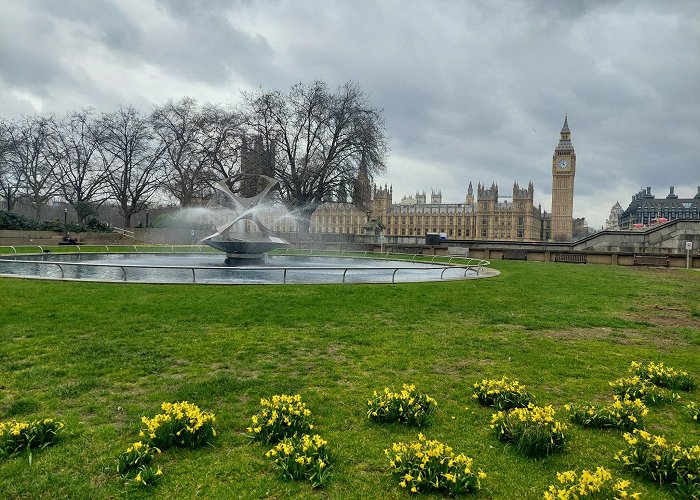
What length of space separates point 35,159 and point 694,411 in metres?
62.2

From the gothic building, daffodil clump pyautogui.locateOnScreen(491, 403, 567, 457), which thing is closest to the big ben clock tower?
the gothic building

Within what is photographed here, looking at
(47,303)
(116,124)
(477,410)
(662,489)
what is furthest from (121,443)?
(116,124)

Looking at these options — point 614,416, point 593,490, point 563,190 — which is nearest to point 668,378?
point 614,416

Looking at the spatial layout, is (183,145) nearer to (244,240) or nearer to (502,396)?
(244,240)

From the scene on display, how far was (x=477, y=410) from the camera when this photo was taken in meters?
4.93

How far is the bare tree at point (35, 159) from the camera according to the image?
5022 centimetres

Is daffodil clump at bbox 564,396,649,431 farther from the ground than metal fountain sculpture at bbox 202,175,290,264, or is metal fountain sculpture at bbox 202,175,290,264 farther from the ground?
metal fountain sculpture at bbox 202,175,290,264

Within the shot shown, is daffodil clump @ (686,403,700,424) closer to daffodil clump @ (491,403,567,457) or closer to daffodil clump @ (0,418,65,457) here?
daffodil clump @ (491,403,567,457)

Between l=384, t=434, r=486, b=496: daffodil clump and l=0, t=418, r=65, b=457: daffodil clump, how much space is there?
3.04 m

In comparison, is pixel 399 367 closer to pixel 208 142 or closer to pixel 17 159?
pixel 208 142

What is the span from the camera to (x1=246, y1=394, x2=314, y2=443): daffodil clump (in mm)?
4117

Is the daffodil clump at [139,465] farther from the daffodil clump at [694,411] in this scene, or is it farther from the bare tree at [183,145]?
the bare tree at [183,145]

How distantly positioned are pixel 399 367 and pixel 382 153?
37875mm

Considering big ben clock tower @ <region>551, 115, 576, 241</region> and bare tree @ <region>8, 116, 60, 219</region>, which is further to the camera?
big ben clock tower @ <region>551, 115, 576, 241</region>
